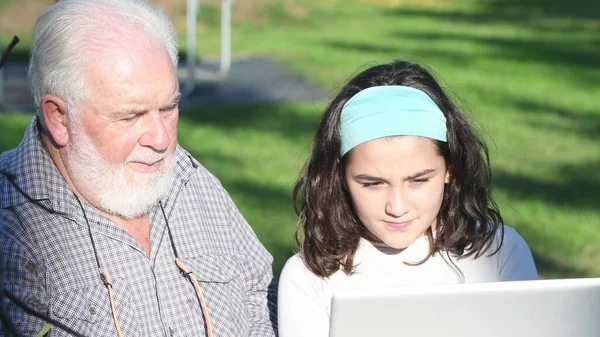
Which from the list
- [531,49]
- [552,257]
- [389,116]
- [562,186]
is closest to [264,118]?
[562,186]

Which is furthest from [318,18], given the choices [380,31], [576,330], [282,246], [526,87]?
[576,330]

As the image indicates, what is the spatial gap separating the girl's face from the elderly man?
512mm

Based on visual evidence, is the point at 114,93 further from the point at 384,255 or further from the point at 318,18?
the point at 318,18

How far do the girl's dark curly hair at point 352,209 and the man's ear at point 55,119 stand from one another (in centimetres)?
68

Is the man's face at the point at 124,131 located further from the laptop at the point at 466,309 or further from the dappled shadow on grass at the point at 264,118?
the dappled shadow on grass at the point at 264,118

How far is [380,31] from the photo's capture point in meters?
13.2

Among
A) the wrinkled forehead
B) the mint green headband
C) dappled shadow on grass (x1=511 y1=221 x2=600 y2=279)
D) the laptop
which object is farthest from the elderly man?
dappled shadow on grass (x1=511 y1=221 x2=600 y2=279)

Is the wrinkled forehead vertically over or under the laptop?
over

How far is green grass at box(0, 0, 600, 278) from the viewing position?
5891 millimetres

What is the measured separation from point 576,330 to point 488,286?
0.21 metres

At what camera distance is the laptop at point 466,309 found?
73.4 inches

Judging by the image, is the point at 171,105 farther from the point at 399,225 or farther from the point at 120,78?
the point at 399,225

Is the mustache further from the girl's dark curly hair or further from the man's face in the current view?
the girl's dark curly hair

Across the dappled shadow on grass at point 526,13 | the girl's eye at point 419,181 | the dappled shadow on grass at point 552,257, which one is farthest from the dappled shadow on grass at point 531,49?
the girl's eye at point 419,181
